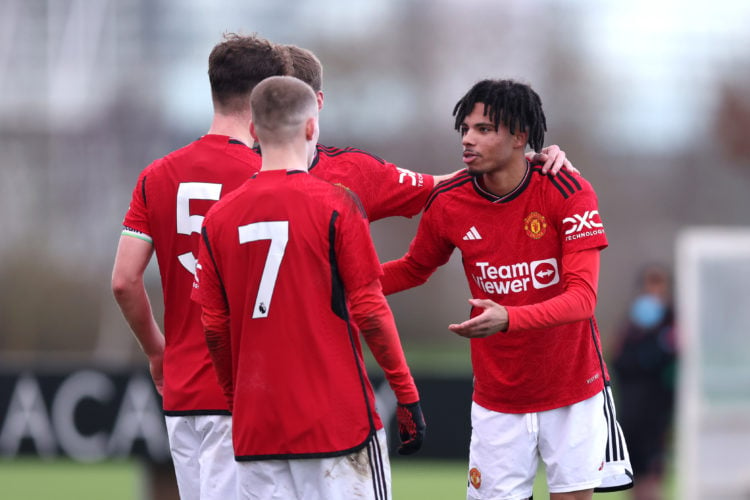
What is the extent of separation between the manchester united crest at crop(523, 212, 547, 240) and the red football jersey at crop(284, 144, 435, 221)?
50 centimetres

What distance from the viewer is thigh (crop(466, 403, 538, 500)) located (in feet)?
15.0

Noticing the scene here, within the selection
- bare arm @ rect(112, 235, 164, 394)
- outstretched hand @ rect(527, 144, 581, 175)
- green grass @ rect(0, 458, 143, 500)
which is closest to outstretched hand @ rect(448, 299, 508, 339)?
outstretched hand @ rect(527, 144, 581, 175)

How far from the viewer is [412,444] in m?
3.89

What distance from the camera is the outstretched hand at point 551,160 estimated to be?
4449 millimetres

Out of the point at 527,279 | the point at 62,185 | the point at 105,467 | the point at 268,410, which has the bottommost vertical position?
the point at 105,467

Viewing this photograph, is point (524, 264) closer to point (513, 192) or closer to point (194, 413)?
point (513, 192)

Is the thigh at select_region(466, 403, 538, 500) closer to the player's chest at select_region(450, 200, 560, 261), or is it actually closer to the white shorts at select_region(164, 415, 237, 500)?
the player's chest at select_region(450, 200, 560, 261)

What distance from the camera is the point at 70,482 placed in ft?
41.5

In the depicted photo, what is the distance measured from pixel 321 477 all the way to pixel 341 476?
0.23 ft

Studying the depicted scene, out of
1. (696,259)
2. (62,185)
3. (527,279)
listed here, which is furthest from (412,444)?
(62,185)

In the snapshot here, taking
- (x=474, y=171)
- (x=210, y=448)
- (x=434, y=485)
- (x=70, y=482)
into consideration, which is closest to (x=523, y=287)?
(x=474, y=171)

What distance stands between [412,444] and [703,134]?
→ 32.1 metres

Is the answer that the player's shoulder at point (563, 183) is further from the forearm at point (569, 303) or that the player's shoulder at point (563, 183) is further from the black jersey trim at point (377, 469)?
the black jersey trim at point (377, 469)

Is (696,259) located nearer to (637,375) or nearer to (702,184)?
(637,375)
